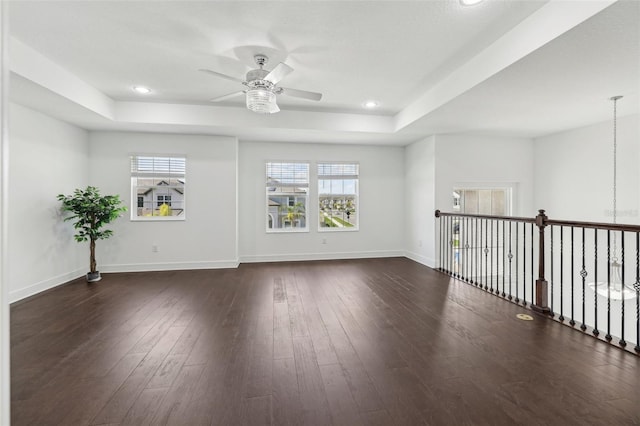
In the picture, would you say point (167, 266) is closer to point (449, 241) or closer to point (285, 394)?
point (285, 394)

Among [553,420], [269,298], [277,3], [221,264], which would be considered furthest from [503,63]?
[221,264]

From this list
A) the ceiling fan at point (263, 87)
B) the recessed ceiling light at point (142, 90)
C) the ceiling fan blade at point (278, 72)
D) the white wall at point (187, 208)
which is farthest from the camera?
the white wall at point (187, 208)

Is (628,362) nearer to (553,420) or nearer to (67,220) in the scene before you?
(553,420)

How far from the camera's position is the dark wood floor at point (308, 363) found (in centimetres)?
171

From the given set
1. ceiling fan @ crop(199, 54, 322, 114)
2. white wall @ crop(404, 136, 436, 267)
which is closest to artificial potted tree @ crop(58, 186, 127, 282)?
ceiling fan @ crop(199, 54, 322, 114)

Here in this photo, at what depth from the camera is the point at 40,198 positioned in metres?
4.11

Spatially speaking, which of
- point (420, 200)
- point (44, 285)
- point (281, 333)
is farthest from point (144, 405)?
point (420, 200)

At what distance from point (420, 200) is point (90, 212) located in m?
5.88

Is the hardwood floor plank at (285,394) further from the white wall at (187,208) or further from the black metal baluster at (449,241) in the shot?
the black metal baluster at (449,241)

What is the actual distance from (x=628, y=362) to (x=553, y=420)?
118cm

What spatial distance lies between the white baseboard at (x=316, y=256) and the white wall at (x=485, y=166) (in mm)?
1653

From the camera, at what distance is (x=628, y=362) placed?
219 cm

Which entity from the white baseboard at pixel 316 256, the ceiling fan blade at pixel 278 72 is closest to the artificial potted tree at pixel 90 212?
the white baseboard at pixel 316 256

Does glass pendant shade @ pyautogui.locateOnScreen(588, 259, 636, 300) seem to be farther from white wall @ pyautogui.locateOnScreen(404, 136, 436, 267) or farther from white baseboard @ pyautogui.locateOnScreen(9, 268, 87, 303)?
white baseboard @ pyautogui.locateOnScreen(9, 268, 87, 303)
